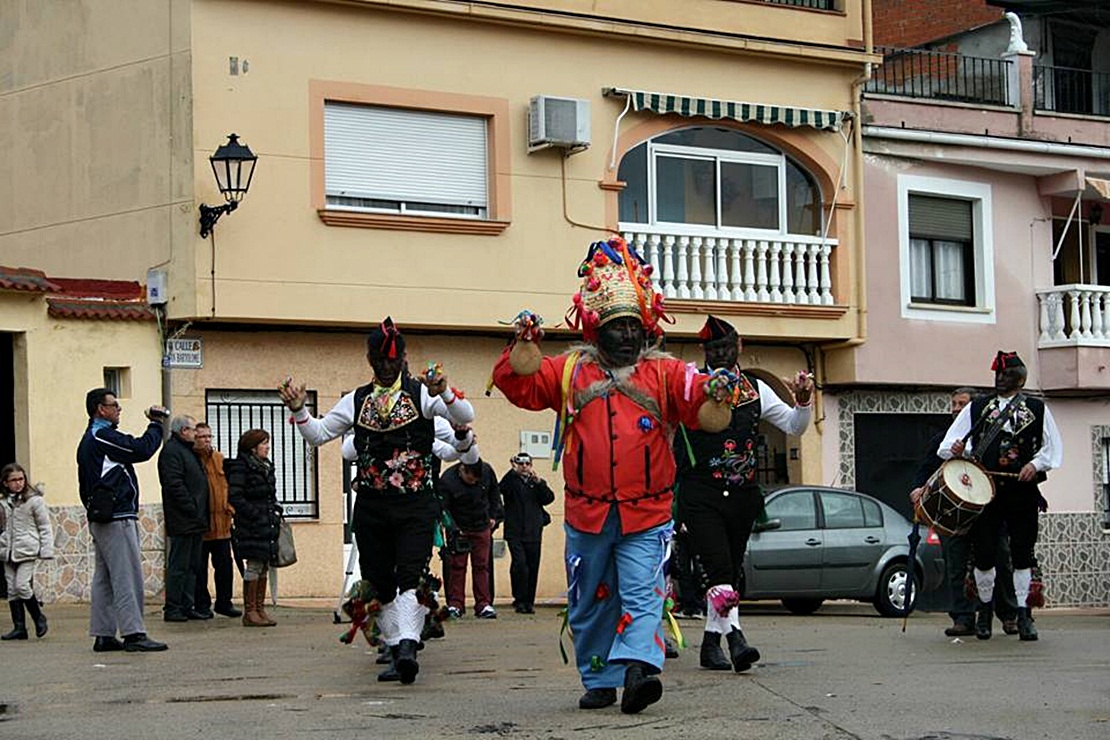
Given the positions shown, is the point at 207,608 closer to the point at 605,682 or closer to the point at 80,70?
the point at 80,70

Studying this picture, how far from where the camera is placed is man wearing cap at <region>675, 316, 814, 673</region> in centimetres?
1192

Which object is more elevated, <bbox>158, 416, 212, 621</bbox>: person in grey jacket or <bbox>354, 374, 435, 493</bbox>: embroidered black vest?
<bbox>354, 374, 435, 493</bbox>: embroidered black vest

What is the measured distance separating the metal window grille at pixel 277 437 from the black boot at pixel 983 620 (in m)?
9.75

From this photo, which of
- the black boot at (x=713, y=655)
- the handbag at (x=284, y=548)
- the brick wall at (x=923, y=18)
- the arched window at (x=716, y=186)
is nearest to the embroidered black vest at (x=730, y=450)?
the black boot at (x=713, y=655)

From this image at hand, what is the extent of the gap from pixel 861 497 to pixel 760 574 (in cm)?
176

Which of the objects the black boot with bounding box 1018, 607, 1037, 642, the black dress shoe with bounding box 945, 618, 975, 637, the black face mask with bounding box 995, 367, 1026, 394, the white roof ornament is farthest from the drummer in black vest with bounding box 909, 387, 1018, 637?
the white roof ornament

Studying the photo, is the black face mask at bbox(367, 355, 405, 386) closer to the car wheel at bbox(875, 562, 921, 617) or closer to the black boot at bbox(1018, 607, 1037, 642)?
the black boot at bbox(1018, 607, 1037, 642)

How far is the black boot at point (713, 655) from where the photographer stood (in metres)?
12.0

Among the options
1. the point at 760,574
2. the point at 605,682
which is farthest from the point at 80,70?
the point at 605,682

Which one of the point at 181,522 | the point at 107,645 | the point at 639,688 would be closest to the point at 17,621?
the point at 107,645

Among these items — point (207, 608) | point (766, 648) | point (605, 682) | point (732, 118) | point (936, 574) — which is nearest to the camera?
point (605, 682)

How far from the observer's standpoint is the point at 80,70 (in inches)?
907

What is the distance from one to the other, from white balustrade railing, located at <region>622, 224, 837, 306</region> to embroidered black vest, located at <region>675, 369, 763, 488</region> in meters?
12.4

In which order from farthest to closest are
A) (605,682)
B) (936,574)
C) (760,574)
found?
(936,574) → (760,574) → (605,682)
